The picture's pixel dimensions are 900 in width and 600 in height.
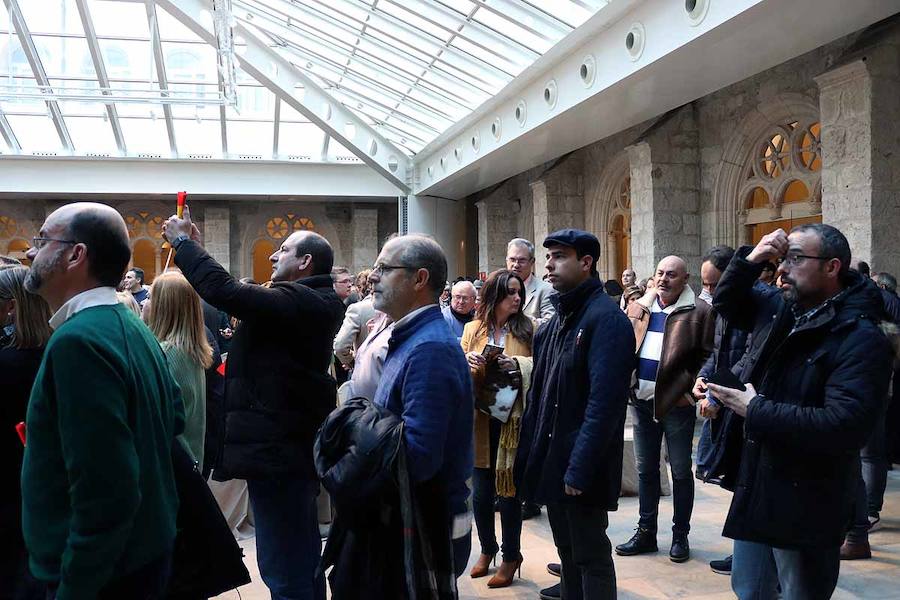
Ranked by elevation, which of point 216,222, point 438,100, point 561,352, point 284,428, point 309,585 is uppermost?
point 438,100

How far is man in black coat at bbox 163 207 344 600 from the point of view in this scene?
108 inches

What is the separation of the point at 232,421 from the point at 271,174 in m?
15.9

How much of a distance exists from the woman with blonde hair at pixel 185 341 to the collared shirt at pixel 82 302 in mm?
1684

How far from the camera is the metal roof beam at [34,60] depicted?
43.0ft

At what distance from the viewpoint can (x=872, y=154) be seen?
6.78m

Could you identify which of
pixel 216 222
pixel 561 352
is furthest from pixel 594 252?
pixel 216 222

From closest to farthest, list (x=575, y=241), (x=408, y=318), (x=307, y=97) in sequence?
(x=408, y=318)
(x=575, y=241)
(x=307, y=97)

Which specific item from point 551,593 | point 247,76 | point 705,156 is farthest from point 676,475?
point 247,76

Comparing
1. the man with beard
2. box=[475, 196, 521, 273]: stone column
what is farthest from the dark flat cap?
box=[475, 196, 521, 273]: stone column

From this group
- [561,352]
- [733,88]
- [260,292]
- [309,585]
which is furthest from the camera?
[733,88]

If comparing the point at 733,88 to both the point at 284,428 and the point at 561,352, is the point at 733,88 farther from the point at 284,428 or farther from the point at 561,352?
the point at 284,428

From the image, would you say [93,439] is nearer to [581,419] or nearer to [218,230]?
[581,419]

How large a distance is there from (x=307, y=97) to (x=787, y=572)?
43.5ft

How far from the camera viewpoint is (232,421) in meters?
2.81
